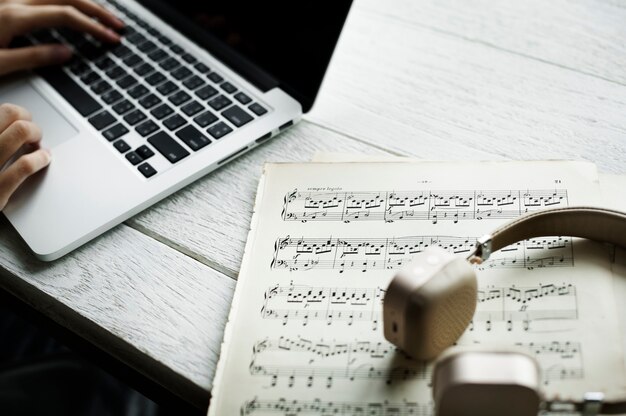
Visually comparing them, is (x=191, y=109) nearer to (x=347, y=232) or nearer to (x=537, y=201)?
(x=347, y=232)

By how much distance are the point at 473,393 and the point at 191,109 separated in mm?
475

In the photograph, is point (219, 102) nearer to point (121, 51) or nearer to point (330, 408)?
point (121, 51)

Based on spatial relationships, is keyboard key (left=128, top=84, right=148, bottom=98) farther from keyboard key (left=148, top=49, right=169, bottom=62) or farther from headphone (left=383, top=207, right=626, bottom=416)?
headphone (left=383, top=207, right=626, bottom=416)

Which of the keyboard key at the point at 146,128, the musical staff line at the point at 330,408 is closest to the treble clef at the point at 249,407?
the musical staff line at the point at 330,408

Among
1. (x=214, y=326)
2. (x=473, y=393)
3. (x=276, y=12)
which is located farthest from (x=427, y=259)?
(x=276, y=12)

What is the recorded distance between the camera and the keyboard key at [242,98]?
79 centimetres

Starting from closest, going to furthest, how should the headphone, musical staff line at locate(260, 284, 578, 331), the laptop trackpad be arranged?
the headphone, musical staff line at locate(260, 284, 578, 331), the laptop trackpad

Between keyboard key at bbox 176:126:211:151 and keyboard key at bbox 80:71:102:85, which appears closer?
keyboard key at bbox 176:126:211:151

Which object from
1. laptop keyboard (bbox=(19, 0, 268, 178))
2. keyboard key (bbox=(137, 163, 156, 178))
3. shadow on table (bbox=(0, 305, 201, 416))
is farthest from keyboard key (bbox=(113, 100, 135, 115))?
shadow on table (bbox=(0, 305, 201, 416))

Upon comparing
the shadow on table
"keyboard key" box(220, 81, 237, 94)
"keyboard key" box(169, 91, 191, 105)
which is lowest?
the shadow on table

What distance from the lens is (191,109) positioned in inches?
30.9

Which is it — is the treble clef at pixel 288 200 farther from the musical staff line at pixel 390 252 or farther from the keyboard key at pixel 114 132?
the keyboard key at pixel 114 132

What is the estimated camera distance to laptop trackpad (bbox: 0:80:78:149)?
0.77 metres

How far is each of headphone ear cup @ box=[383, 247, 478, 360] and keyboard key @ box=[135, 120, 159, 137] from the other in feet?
1.23
